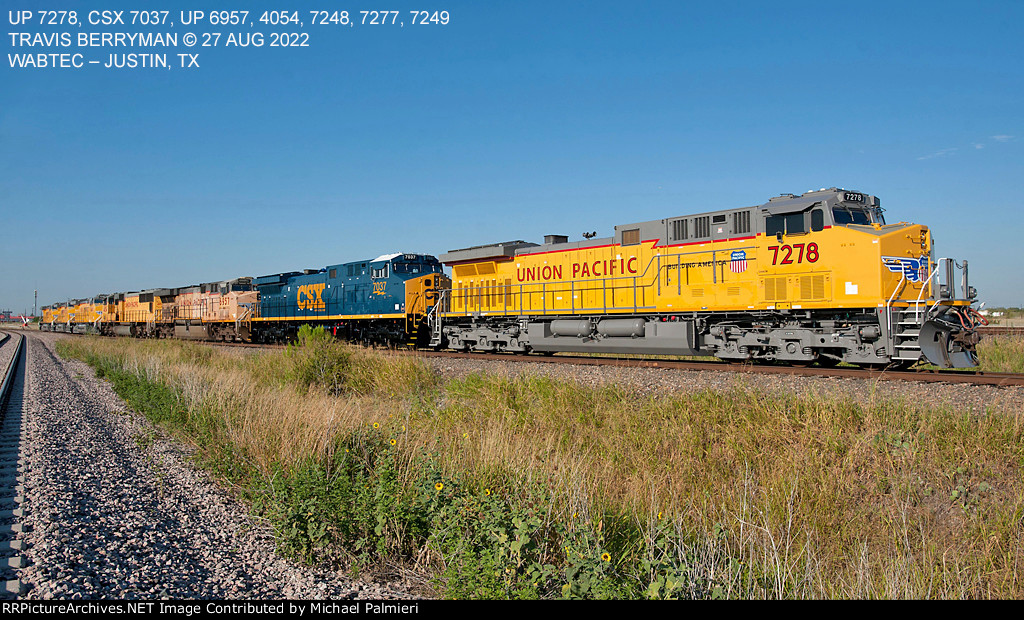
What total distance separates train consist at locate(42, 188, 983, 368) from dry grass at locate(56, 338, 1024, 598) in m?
4.56

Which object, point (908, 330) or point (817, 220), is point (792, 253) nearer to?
point (817, 220)

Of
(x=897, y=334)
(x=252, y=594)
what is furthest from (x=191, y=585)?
(x=897, y=334)

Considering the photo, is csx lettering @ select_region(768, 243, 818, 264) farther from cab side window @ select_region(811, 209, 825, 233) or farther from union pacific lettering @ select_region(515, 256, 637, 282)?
union pacific lettering @ select_region(515, 256, 637, 282)

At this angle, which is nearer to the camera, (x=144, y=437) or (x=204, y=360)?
(x=144, y=437)

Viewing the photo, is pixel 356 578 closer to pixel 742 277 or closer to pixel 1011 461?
pixel 1011 461

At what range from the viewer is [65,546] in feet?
13.4

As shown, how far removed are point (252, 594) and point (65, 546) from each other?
5.20 ft

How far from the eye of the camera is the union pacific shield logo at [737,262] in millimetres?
12523

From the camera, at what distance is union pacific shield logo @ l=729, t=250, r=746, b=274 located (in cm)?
1252

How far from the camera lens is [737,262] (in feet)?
41.4

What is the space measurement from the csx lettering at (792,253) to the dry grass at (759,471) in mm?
5036

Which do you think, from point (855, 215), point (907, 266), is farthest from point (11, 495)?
point (907, 266)

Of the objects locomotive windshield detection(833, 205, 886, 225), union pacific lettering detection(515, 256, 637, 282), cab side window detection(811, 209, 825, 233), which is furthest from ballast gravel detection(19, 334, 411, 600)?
locomotive windshield detection(833, 205, 886, 225)

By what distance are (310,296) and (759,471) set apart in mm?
23757
